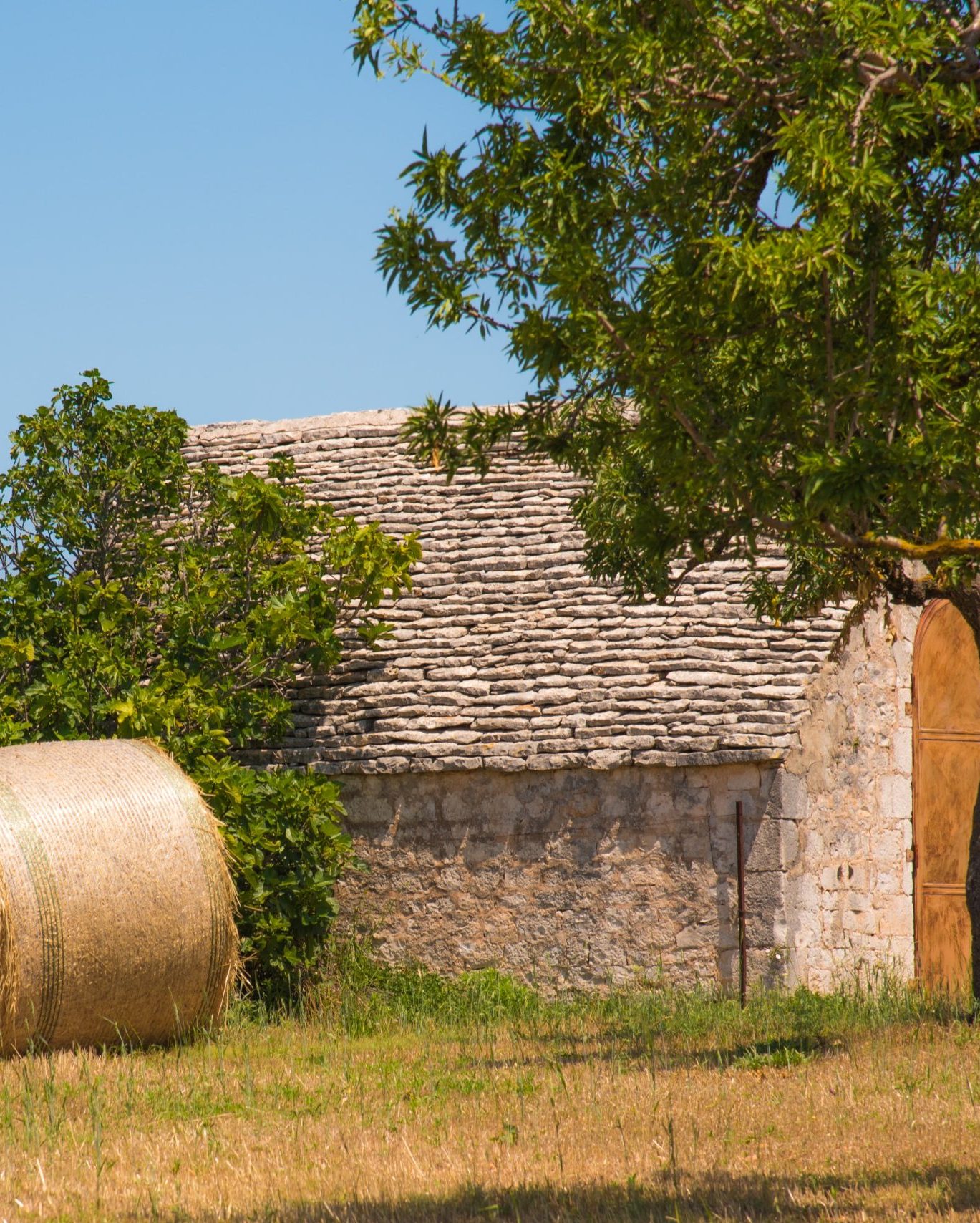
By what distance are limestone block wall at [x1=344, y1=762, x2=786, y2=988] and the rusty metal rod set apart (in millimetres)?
74

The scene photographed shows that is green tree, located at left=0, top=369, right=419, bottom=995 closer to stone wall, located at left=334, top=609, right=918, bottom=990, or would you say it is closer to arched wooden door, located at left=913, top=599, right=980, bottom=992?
stone wall, located at left=334, top=609, right=918, bottom=990

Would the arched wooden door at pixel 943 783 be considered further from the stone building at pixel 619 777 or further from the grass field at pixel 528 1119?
the grass field at pixel 528 1119

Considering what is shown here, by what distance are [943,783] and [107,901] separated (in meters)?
7.19

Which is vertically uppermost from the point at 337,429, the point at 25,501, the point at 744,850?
the point at 337,429

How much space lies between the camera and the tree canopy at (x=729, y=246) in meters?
5.24

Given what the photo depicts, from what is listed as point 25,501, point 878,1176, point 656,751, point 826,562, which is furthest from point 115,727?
point 878,1176

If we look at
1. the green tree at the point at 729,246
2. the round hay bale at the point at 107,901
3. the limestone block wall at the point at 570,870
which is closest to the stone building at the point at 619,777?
the limestone block wall at the point at 570,870

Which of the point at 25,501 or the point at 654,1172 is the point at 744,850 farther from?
the point at 25,501

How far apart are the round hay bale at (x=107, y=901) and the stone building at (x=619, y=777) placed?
93.9 inches

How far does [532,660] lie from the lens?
12422 mm

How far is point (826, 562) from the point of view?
8875mm

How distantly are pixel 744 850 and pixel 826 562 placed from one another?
2905mm

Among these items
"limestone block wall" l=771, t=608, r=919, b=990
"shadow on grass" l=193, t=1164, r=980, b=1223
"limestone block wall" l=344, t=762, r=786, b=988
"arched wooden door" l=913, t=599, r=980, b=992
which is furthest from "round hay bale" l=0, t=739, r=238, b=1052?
"arched wooden door" l=913, t=599, r=980, b=992

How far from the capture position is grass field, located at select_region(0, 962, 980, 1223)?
18.2 feet
